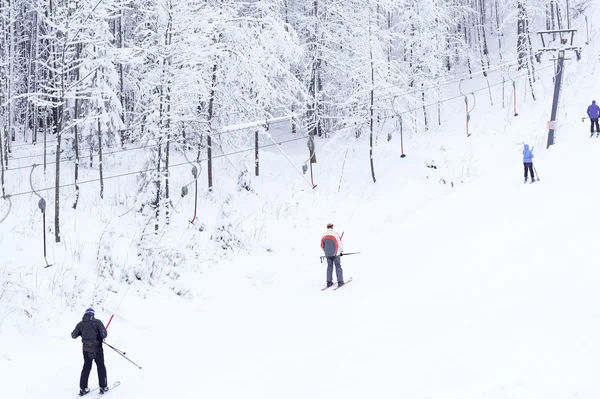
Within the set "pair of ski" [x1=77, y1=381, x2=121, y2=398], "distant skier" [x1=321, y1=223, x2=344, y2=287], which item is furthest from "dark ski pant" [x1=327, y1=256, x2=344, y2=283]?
"pair of ski" [x1=77, y1=381, x2=121, y2=398]

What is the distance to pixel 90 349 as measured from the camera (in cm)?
897

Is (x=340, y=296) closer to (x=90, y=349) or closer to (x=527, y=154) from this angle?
(x=90, y=349)

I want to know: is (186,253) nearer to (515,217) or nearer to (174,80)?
(174,80)

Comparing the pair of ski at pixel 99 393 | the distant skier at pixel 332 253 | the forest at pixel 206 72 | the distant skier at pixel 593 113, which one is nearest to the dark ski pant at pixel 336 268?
the distant skier at pixel 332 253

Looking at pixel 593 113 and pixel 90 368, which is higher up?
pixel 593 113

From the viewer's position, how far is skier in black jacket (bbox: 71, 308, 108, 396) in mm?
8898

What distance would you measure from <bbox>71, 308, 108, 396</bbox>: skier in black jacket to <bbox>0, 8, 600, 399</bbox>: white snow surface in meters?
0.36

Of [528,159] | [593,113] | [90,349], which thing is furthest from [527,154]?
[90,349]

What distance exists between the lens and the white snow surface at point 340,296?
8.38 meters

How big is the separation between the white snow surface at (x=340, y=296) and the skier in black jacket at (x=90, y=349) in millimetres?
362

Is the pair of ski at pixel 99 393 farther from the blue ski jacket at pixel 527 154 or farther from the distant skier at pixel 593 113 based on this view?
the distant skier at pixel 593 113

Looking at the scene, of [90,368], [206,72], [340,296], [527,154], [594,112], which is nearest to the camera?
[90,368]

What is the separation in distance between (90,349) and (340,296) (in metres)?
5.91

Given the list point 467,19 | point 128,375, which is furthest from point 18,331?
point 467,19
